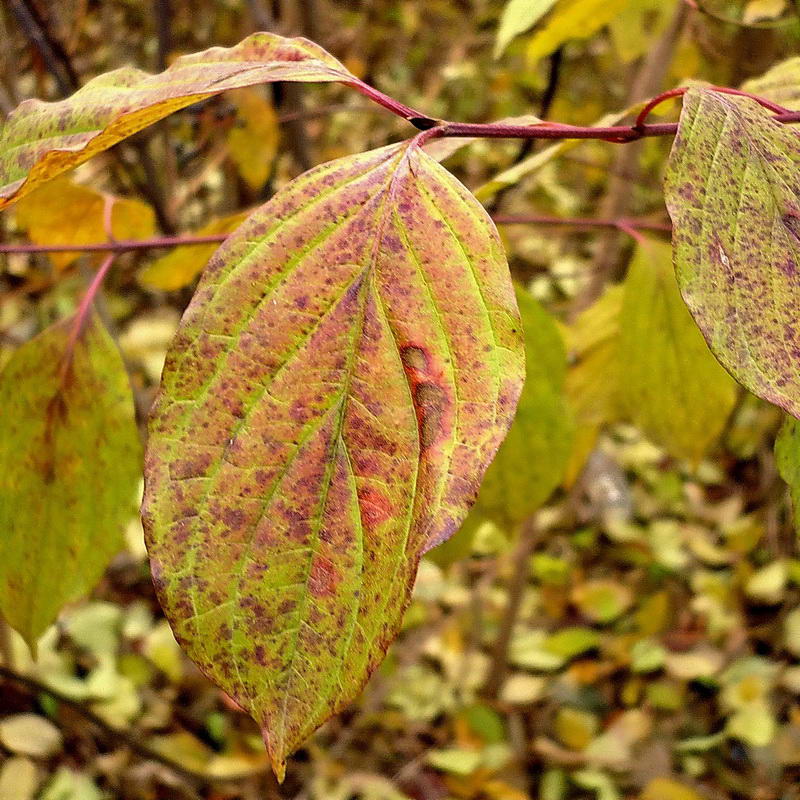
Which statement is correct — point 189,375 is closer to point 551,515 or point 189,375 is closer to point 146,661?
point 146,661

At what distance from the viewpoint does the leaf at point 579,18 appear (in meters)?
0.77

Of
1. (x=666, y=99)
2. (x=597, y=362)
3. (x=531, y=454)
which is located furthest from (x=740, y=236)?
(x=597, y=362)

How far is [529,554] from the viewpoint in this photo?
59.9 inches

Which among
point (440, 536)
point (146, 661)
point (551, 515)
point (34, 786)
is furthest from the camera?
point (551, 515)

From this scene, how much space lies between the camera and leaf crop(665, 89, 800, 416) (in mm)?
359

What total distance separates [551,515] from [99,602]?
1071 mm

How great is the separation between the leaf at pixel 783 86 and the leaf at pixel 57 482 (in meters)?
0.52

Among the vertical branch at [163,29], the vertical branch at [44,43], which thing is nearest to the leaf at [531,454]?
the vertical branch at [44,43]

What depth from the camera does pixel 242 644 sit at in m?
0.36

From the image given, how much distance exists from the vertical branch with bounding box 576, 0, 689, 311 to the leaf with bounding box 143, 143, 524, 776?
0.95m

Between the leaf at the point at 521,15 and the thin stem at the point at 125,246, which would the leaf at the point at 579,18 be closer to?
the leaf at the point at 521,15

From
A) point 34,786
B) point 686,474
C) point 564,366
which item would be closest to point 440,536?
point 564,366

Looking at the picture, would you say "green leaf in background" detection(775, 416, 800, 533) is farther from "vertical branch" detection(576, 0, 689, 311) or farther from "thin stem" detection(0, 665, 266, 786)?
"thin stem" detection(0, 665, 266, 786)

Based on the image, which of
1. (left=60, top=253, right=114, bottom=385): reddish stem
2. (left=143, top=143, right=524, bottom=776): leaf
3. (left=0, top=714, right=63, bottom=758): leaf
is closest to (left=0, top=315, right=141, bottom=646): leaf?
(left=60, top=253, right=114, bottom=385): reddish stem
